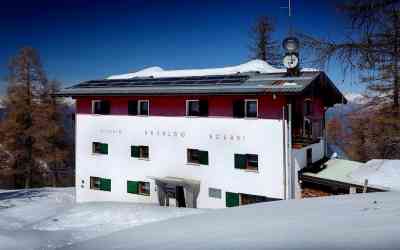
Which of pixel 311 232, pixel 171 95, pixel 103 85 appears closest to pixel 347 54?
pixel 311 232

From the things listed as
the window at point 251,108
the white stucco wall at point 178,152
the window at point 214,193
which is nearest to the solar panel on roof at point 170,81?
the window at point 251,108

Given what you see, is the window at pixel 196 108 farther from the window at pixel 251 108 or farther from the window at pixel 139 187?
the window at pixel 139 187

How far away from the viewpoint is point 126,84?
2094 cm

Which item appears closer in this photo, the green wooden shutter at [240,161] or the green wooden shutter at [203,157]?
the green wooden shutter at [240,161]

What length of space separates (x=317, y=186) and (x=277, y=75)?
620 cm

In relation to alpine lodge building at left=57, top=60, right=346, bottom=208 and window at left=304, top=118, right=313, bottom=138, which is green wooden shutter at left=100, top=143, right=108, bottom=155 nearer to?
alpine lodge building at left=57, top=60, right=346, bottom=208

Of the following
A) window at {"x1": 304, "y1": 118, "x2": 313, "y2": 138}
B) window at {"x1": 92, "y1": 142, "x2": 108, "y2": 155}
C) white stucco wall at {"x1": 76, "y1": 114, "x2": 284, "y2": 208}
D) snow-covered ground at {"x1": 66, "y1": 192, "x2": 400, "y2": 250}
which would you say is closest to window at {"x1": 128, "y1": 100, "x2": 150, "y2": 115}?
white stucco wall at {"x1": 76, "y1": 114, "x2": 284, "y2": 208}

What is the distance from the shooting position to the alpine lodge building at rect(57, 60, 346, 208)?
1659 cm

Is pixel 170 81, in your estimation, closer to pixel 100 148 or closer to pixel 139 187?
pixel 100 148

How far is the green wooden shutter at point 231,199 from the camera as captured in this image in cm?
1734

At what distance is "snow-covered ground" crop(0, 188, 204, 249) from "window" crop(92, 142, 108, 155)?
13.2ft

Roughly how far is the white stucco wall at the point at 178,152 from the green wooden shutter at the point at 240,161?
0.70ft

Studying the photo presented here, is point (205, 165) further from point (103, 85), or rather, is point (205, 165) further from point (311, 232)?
point (311, 232)

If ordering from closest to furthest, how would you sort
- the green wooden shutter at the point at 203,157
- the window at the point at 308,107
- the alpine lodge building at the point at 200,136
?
the alpine lodge building at the point at 200,136
the green wooden shutter at the point at 203,157
the window at the point at 308,107
